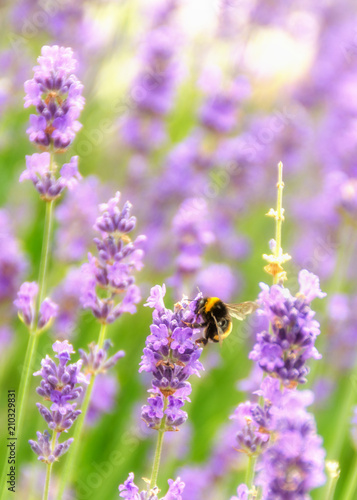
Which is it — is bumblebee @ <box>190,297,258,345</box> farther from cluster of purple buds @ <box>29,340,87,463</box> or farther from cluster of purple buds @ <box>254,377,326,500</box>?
cluster of purple buds @ <box>254,377,326,500</box>

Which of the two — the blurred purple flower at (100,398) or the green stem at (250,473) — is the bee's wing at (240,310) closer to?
the green stem at (250,473)

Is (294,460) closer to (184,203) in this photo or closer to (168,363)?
(168,363)

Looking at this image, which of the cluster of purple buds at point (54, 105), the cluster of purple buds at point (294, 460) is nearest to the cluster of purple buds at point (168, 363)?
the cluster of purple buds at point (294, 460)

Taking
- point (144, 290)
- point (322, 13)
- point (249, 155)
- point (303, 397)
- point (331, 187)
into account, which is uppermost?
point (322, 13)

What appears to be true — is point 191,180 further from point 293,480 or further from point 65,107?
point 293,480

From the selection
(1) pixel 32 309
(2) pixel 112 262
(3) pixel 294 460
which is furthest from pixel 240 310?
(3) pixel 294 460

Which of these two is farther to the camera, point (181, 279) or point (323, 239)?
point (323, 239)

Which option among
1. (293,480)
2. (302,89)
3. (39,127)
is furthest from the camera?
(302,89)

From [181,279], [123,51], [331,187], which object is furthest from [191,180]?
[123,51]
